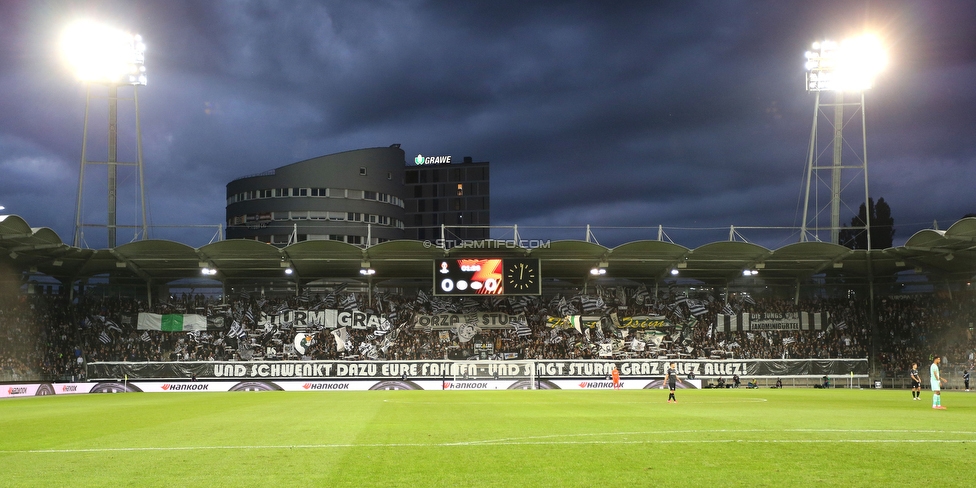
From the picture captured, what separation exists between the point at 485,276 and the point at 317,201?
133 feet

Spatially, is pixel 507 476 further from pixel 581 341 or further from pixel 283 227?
pixel 283 227

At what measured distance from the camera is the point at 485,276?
4784cm

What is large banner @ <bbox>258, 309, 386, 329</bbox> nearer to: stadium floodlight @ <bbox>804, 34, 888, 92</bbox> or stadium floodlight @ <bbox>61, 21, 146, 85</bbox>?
stadium floodlight @ <bbox>61, 21, 146, 85</bbox>

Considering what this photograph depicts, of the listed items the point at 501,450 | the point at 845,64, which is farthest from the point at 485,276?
the point at 501,450

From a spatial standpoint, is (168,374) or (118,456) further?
(168,374)

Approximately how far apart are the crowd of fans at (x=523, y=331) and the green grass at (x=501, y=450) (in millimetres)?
30780

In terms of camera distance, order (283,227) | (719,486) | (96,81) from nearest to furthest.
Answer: (719,486) < (96,81) < (283,227)

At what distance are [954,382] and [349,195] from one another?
2458 inches

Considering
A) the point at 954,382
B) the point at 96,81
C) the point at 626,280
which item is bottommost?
the point at 954,382

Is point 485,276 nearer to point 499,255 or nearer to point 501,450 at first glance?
point 499,255

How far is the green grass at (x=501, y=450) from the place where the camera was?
34.0ft

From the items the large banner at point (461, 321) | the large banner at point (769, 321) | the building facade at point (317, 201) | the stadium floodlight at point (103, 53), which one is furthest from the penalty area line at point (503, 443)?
the building facade at point (317, 201)

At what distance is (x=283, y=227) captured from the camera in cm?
8006

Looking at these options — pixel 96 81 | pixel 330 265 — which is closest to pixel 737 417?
pixel 330 265
